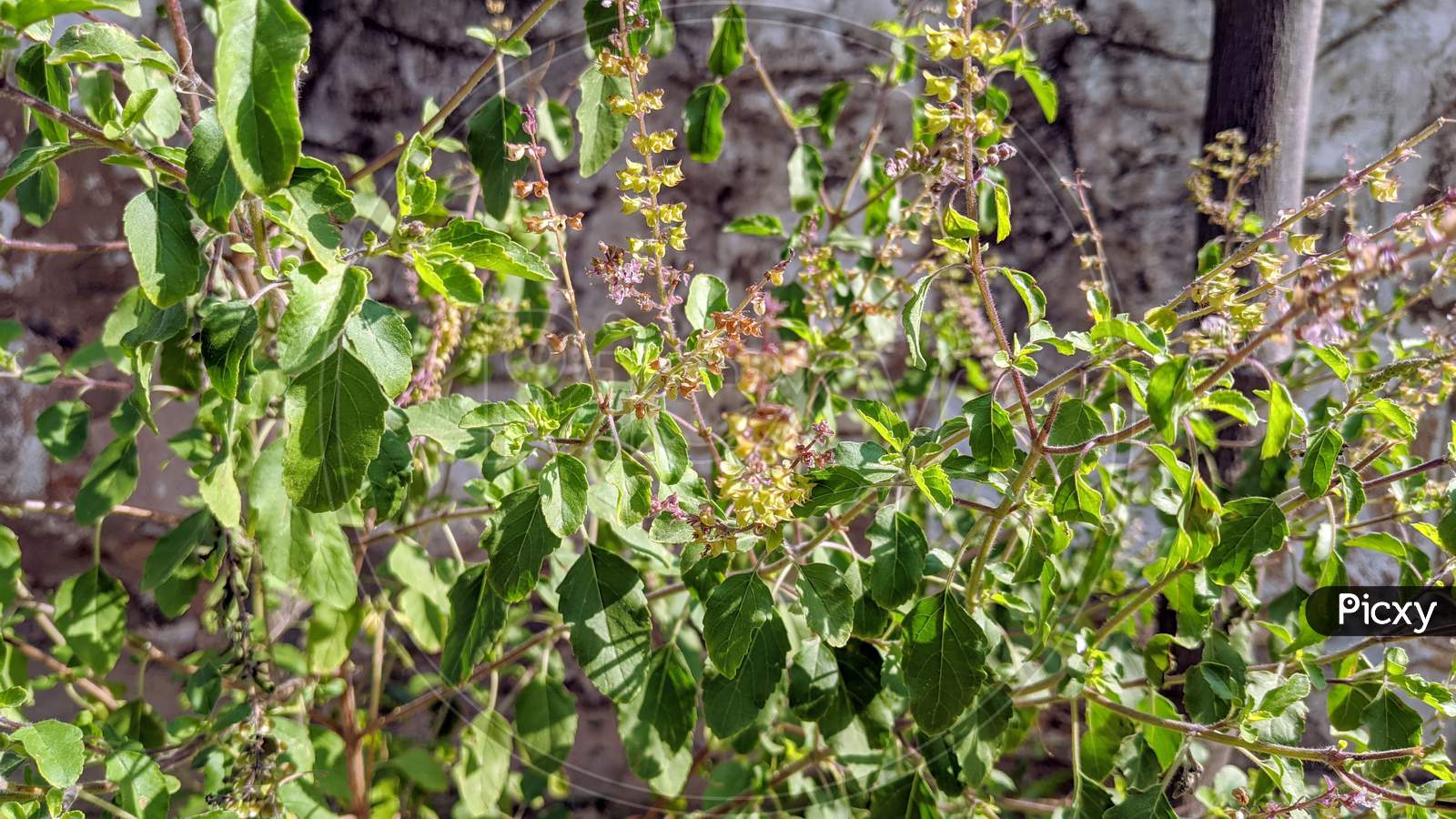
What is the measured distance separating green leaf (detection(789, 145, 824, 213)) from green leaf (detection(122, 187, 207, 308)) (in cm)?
78

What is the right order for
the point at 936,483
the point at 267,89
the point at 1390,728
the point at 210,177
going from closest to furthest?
1. the point at 267,89
2. the point at 210,177
3. the point at 936,483
4. the point at 1390,728

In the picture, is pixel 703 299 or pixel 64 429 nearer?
pixel 703 299

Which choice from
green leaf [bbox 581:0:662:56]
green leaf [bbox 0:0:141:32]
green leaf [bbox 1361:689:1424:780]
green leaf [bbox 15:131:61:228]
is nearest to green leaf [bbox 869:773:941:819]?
green leaf [bbox 1361:689:1424:780]

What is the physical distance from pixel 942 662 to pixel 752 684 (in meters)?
0.20

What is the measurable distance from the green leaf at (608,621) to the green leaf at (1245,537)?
1.83 ft

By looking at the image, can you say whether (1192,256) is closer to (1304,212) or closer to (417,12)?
(1304,212)

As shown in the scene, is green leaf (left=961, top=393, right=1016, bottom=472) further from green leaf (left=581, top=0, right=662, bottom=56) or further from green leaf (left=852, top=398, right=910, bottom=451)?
green leaf (left=581, top=0, right=662, bottom=56)

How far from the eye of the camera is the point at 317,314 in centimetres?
75

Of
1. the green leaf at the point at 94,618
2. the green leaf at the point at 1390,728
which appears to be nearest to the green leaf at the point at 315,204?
the green leaf at the point at 94,618

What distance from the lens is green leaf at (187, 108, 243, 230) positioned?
0.78 meters

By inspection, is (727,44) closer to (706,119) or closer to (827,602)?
(706,119)

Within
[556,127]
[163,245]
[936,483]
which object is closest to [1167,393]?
[936,483]

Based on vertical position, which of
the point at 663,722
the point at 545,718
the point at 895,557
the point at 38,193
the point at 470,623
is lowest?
the point at 545,718

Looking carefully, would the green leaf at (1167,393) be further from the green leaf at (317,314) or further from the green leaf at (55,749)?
the green leaf at (55,749)
